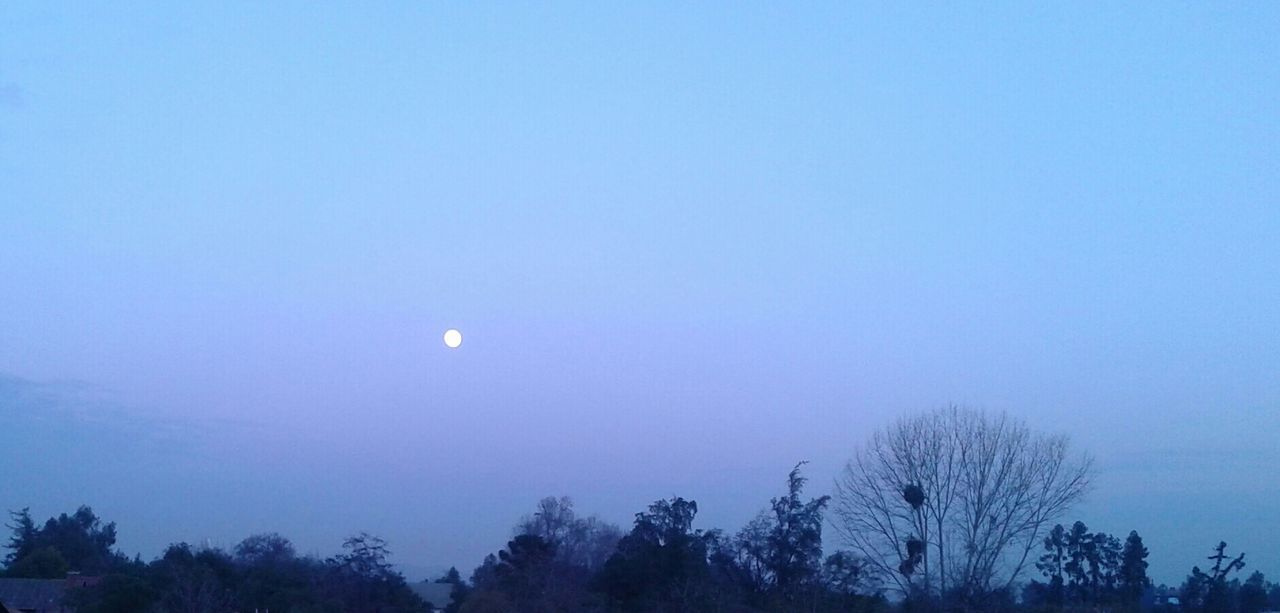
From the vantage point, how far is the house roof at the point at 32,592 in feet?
207

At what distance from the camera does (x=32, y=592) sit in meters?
65.1

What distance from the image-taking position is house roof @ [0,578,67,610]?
207ft

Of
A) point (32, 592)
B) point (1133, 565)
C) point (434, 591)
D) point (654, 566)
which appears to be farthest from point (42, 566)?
point (1133, 565)

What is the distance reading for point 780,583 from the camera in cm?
5256

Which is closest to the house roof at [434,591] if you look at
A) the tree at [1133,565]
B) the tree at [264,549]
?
the tree at [264,549]

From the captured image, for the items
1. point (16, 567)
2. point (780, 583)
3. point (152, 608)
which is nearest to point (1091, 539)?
point (780, 583)

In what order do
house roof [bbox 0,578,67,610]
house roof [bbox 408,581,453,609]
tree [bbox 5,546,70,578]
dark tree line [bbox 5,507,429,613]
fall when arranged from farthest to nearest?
1. house roof [bbox 408,581,453,609]
2. tree [bbox 5,546,70,578]
3. house roof [bbox 0,578,67,610]
4. dark tree line [bbox 5,507,429,613]

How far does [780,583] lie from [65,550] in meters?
63.5

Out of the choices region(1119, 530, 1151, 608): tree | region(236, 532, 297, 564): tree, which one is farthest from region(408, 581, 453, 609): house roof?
region(1119, 530, 1151, 608): tree

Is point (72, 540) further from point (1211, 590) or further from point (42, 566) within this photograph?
point (1211, 590)

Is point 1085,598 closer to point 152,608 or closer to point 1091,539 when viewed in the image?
point 1091,539

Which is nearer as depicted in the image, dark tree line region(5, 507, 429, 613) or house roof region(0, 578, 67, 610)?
dark tree line region(5, 507, 429, 613)

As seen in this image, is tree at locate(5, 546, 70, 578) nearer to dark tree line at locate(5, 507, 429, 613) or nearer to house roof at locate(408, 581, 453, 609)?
dark tree line at locate(5, 507, 429, 613)

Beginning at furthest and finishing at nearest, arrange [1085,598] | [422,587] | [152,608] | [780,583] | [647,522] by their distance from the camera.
A: [422,587], [1085,598], [647,522], [780,583], [152,608]
